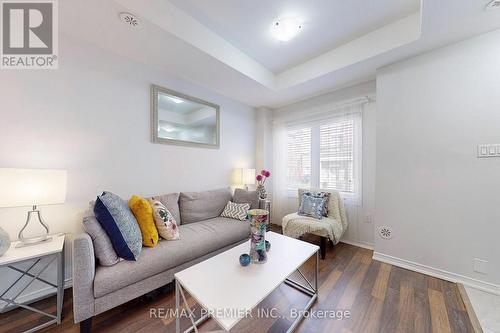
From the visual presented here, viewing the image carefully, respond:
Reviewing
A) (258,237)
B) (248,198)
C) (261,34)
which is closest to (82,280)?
(258,237)

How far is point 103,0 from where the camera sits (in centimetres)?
137

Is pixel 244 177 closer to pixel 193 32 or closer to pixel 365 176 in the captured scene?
pixel 365 176

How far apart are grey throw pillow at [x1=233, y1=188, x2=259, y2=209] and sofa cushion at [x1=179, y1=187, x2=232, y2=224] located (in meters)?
0.17

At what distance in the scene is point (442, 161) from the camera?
1893 millimetres

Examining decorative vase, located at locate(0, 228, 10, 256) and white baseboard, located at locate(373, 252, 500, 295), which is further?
white baseboard, located at locate(373, 252, 500, 295)

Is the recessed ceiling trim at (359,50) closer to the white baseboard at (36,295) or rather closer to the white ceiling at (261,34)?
the white ceiling at (261,34)

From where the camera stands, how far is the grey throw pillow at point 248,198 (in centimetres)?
270

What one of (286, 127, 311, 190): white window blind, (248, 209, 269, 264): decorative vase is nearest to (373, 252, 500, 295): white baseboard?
(286, 127, 311, 190): white window blind

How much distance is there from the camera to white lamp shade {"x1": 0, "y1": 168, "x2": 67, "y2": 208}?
1.23 metres

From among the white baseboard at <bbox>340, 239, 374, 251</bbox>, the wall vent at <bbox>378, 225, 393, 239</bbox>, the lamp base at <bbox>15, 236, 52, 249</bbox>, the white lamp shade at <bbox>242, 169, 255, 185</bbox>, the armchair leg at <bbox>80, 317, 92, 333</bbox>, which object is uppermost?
the white lamp shade at <bbox>242, 169, 255, 185</bbox>

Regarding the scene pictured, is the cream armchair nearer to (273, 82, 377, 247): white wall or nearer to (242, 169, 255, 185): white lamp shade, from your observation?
(273, 82, 377, 247): white wall

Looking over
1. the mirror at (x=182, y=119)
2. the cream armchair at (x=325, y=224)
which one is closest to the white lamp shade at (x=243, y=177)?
the mirror at (x=182, y=119)

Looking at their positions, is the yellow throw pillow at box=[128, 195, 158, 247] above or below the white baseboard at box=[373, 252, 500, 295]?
above

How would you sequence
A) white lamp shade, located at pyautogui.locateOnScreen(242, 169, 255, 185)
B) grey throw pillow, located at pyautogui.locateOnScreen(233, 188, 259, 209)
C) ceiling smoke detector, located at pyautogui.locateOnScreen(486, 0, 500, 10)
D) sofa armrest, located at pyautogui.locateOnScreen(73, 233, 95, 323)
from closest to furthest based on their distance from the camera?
1. sofa armrest, located at pyautogui.locateOnScreen(73, 233, 95, 323)
2. ceiling smoke detector, located at pyautogui.locateOnScreen(486, 0, 500, 10)
3. grey throw pillow, located at pyautogui.locateOnScreen(233, 188, 259, 209)
4. white lamp shade, located at pyautogui.locateOnScreen(242, 169, 255, 185)
